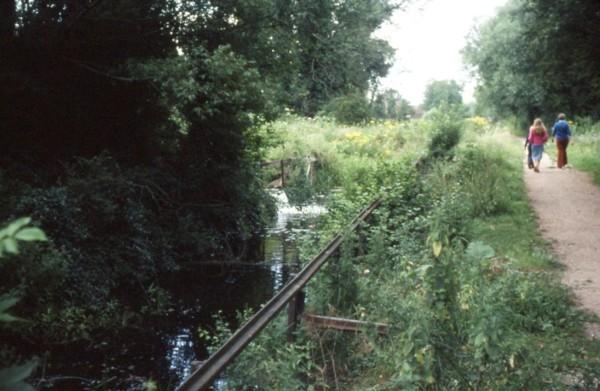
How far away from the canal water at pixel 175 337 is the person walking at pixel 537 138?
1040 centimetres

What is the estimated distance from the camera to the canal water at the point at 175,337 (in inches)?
279

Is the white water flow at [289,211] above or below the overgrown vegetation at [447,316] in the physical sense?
below

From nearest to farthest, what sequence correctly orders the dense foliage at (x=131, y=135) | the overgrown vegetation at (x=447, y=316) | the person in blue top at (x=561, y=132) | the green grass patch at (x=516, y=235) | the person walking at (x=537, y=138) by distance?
the overgrown vegetation at (x=447, y=316) < the green grass patch at (x=516, y=235) < the dense foliage at (x=131, y=135) < the person walking at (x=537, y=138) < the person in blue top at (x=561, y=132)

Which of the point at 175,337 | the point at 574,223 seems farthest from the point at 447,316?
the point at 574,223

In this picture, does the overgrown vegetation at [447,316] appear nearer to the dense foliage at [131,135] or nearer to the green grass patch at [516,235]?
the green grass patch at [516,235]

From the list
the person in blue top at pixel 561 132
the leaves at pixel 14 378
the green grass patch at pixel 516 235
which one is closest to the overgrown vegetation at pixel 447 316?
the green grass patch at pixel 516 235

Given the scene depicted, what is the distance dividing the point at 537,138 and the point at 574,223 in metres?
8.26

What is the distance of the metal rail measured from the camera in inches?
121

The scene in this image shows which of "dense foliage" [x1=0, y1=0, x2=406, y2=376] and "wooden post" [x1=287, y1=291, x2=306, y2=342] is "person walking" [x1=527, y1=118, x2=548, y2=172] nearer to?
"dense foliage" [x1=0, y1=0, x2=406, y2=376]

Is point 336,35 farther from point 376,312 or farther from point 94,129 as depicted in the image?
point 376,312

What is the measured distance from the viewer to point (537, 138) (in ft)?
61.8

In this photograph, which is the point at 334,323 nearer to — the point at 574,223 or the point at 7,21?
the point at 574,223

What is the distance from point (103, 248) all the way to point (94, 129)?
3151 millimetres

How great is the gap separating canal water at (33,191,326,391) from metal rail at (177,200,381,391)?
2.09 m
